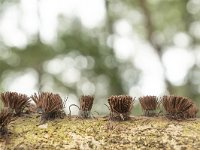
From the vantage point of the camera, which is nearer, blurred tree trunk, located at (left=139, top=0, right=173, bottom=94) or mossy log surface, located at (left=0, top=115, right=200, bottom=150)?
mossy log surface, located at (left=0, top=115, right=200, bottom=150)

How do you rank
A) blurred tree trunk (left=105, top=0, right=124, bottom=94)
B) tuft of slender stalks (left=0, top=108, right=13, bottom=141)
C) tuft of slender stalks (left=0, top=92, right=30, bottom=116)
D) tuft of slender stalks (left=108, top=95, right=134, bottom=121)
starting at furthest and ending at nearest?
blurred tree trunk (left=105, top=0, right=124, bottom=94)
tuft of slender stalks (left=0, top=92, right=30, bottom=116)
tuft of slender stalks (left=108, top=95, right=134, bottom=121)
tuft of slender stalks (left=0, top=108, right=13, bottom=141)

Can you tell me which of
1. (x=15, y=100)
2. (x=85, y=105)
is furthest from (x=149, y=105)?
(x=15, y=100)

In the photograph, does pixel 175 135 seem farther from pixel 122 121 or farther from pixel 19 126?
pixel 19 126

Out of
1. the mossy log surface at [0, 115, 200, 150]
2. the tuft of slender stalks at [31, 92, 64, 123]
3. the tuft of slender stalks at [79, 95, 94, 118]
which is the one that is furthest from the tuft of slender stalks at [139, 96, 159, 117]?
the tuft of slender stalks at [31, 92, 64, 123]

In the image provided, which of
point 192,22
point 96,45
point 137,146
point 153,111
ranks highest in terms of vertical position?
point 192,22

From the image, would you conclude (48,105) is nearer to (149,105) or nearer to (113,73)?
(149,105)

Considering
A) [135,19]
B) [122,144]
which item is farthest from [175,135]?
[135,19]

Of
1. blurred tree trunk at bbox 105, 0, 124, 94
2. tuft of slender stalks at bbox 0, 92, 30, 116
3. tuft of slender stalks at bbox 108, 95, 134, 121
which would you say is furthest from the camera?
blurred tree trunk at bbox 105, 0, 124, 94

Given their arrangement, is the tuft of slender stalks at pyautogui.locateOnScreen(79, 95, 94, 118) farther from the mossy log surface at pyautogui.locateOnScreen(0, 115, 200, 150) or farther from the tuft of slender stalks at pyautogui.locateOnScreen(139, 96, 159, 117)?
the tuft of slender stalks at pyautogui.locateOnScreen(139, 96, 159, 117)
